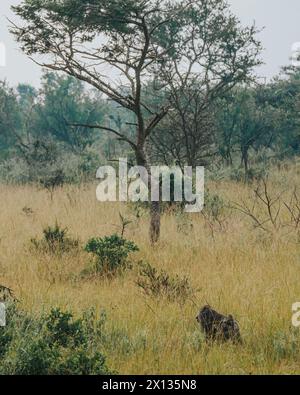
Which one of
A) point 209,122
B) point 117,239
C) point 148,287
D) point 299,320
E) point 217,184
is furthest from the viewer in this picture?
point 209,122

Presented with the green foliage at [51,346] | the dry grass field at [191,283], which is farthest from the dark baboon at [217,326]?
the green foliage at [51,346]

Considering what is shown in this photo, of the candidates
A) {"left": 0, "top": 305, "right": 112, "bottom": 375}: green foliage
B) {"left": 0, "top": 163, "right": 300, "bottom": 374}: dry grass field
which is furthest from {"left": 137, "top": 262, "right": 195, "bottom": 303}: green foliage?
{"left": 0, "top": 305, "right": 112, "bottom": 375}: green foliage

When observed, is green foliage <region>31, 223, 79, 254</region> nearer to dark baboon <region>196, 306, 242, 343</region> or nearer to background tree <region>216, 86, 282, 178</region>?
dark baboon <region>196, 306, 242, 343</region>

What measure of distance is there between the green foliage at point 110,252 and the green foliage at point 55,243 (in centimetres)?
67

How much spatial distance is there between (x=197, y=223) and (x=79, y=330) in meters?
6.30

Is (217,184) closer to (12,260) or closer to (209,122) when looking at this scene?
(209,122)

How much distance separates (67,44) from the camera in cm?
994

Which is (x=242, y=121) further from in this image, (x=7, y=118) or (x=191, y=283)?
(x=191, y=283)

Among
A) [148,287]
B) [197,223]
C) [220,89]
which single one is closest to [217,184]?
[220,89]

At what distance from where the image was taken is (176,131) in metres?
18.2

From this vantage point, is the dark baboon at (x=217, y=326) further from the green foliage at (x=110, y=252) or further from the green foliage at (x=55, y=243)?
the green foliage at (x=55, y=243)

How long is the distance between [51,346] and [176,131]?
46.3 ft

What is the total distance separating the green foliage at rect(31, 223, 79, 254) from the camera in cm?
839

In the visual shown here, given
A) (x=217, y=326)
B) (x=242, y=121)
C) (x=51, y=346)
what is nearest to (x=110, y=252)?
(x=217, y=326)
